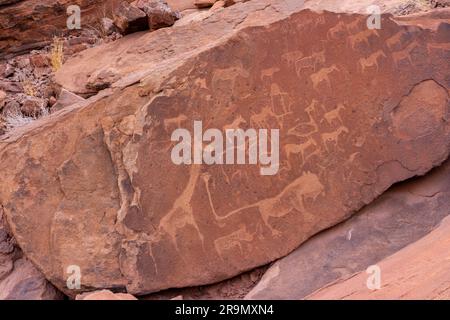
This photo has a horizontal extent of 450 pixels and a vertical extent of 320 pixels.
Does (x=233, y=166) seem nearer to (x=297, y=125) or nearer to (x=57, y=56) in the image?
(x=297, y=125)

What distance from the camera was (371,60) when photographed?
3230 millimetres

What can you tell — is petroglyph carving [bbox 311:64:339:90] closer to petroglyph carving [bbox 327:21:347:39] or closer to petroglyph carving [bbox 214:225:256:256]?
petroglyph carving [bbox 327:21:347:39]

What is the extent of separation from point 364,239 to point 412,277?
75 centimetres

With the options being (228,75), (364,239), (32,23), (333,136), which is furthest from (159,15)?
(364,239)

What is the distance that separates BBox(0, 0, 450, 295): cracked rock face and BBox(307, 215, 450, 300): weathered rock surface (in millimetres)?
500

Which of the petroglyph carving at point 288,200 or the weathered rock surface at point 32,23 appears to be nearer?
the petroglyph carving at point 288,200

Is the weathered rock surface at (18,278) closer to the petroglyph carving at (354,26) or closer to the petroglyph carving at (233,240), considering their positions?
the petroglyph carving at (233,240)

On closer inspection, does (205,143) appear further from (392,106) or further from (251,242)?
(392,106)

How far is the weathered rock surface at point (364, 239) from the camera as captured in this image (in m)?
2.94

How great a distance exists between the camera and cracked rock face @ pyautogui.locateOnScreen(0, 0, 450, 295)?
3080mm

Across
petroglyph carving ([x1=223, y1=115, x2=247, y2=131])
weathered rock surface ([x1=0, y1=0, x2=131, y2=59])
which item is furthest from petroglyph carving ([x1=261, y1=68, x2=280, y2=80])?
weathered rock surface ([x1=0, y1=0, x2=131, y2=59])

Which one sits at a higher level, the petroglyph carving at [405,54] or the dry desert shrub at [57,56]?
the petroglyph carving at [405,54]

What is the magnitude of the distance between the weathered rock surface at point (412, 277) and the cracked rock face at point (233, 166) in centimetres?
50

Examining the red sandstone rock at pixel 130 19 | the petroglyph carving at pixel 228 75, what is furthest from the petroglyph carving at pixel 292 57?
the red sandstone rock at pixel 130 19
